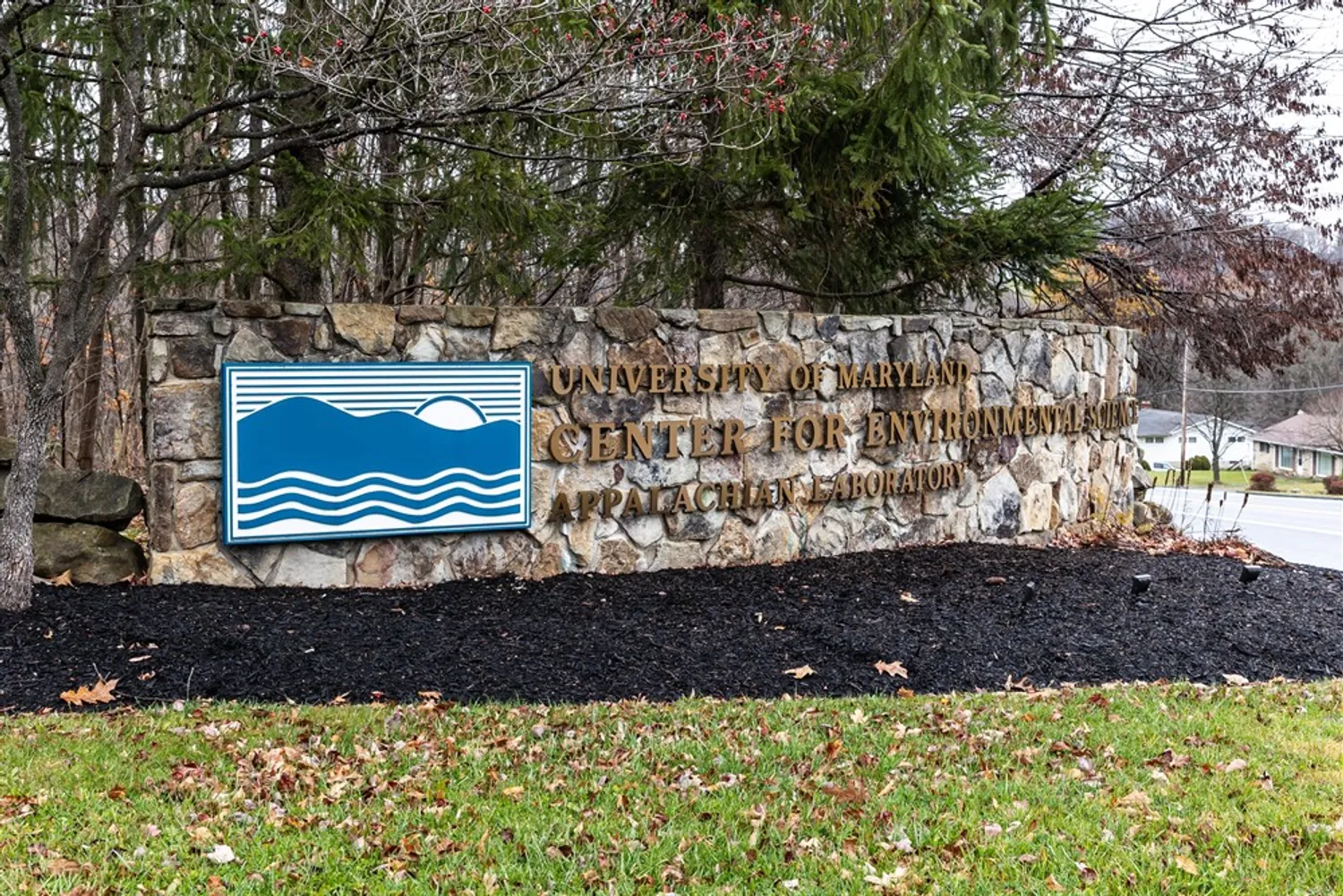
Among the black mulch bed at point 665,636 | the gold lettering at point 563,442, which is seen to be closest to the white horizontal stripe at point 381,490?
the gold lettering at point 563,442

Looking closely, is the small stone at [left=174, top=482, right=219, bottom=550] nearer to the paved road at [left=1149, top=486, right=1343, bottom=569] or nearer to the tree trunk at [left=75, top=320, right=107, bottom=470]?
the tree trunk at [left=75, top=320, right=107, bottom=470]

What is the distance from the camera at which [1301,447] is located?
51.6m

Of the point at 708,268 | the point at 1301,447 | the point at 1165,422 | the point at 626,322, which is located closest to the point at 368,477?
the point at 626,322

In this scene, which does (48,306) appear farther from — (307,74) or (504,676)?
(504,676)

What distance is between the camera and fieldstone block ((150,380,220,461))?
6137mm

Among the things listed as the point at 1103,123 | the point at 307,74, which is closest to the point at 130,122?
the point at 307,74

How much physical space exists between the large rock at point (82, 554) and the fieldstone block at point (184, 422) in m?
0.69

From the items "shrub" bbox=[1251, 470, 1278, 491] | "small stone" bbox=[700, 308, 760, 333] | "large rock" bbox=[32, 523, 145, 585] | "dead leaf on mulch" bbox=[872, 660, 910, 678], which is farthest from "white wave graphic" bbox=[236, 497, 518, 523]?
"shrub" bbox=[1251, 470, 1278, 491]

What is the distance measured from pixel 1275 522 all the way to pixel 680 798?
20.8 meters

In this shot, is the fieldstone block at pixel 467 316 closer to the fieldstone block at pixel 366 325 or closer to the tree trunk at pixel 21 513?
the fieldstone block at pixel 366 325

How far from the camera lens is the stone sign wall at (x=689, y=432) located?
6289 millimetres

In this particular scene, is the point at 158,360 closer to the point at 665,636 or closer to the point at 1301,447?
the point at 665,636

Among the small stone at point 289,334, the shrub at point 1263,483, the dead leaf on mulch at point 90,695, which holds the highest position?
the small stone at point 289,334

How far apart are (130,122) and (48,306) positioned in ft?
20.7
